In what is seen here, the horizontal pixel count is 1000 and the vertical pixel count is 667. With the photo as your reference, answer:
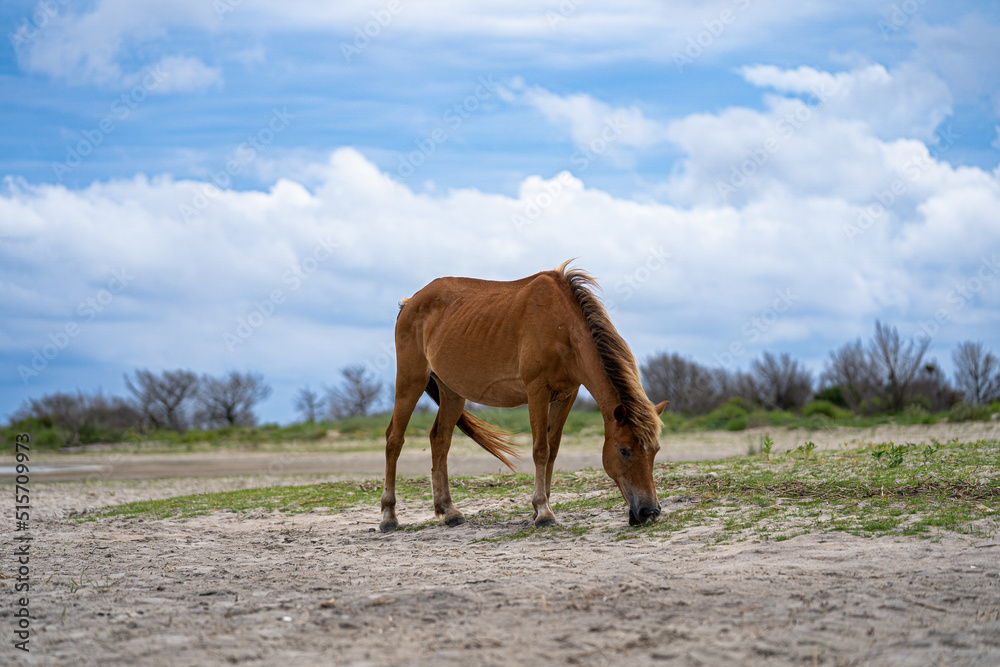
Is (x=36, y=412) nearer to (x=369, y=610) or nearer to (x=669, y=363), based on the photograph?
(x=669, y=363)

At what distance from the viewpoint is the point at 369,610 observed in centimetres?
458

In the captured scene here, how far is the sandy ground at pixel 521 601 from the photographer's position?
379 centimetres

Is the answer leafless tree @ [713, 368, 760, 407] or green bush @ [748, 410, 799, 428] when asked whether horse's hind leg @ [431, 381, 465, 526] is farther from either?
leafless tree @ [713, 368, 760, 407]

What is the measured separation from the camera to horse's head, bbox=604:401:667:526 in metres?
6.87

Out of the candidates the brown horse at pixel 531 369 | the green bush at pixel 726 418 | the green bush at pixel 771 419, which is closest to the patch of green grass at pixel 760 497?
→ the brown horse at pixel 531 369

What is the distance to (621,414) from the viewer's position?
273 inches

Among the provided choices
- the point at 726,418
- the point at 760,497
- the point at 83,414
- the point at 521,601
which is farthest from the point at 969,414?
the point at 83,414

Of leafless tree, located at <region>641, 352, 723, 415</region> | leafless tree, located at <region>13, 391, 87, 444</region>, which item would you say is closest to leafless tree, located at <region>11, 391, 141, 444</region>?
leafless tree, located at <region>13, 391, 87, 444</region>

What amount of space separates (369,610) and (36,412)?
137 feet

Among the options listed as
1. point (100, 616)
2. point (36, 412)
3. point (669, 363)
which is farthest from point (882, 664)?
point (36, 412)

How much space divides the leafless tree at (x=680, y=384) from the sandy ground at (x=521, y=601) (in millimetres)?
27388

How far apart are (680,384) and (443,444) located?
1064 inches

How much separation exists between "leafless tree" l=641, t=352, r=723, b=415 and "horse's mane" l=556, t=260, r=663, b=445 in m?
26.3

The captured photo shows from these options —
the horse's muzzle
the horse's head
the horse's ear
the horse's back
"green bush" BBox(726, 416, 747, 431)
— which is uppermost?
the horse's back
